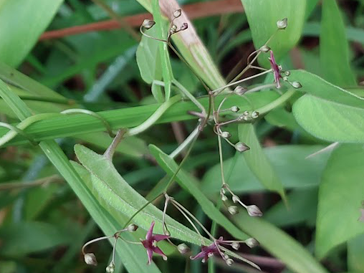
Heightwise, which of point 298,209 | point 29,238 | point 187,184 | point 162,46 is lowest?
point 298,209

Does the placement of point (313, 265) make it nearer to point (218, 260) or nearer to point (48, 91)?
point (218, 260)

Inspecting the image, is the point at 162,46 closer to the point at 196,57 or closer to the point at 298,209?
the point at 196,57

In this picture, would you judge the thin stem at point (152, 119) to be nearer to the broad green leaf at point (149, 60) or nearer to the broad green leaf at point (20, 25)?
the broad green leaf at point (149, 60)

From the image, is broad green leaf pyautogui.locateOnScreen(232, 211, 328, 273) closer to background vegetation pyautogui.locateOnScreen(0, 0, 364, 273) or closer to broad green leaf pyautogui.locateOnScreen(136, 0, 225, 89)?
background vegetation pyautogui.locateOnScreen(0, 0, 364, 273)

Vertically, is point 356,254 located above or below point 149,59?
below

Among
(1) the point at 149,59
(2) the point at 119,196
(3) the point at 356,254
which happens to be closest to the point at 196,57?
(1) the point at 149,59

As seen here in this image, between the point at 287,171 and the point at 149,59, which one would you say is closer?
the point at 149,59
